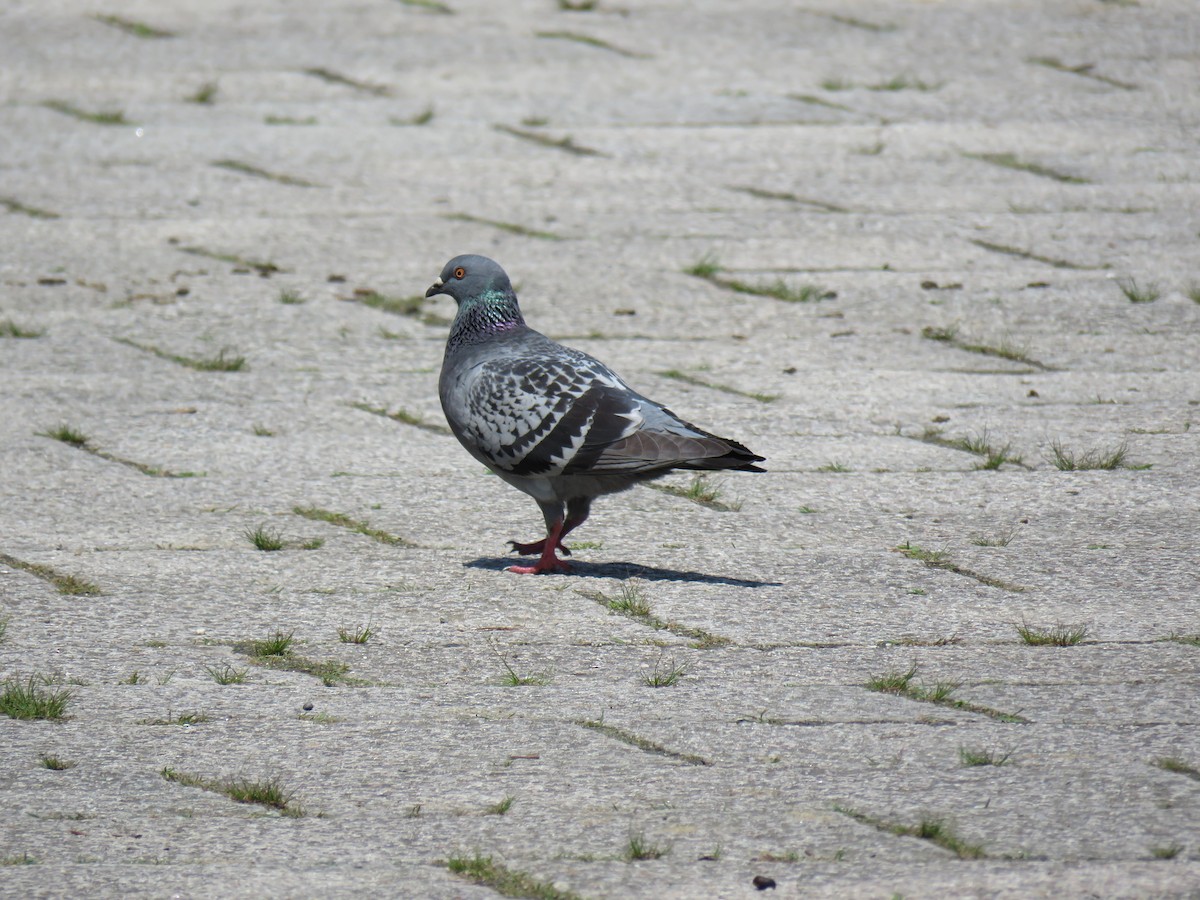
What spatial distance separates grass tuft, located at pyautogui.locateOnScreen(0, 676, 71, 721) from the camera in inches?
156

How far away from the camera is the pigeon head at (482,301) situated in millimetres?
5617

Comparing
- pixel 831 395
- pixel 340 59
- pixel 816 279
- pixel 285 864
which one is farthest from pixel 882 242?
pixel 285 864

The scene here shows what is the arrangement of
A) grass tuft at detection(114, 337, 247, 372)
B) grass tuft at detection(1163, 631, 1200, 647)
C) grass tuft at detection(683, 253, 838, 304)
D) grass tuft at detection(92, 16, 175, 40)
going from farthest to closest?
grass tuft at detection(92, 16, 175, 40) → grass tuft at detection(683, 253, 838, 304) → grass tuft at detection(114, 337, 247, 372) → grass tuft at detection(1163, 631, 1200, 647)

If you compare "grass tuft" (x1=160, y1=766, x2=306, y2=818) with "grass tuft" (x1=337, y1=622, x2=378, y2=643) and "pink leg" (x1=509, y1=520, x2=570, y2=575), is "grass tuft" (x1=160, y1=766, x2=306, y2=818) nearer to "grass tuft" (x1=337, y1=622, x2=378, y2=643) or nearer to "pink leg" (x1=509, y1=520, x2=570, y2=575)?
"grass tuft" (x1=337, y1=622, x2=378, y2=643)

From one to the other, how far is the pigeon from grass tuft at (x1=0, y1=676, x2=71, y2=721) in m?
1.50

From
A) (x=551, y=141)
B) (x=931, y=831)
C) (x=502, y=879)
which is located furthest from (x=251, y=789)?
(x=551, y=141)

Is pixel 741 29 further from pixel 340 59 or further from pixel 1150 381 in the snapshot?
pixel 1150 381

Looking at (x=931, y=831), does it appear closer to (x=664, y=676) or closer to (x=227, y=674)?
(x=664, y=676)

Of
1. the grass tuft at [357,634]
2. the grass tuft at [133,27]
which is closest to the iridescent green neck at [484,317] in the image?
the grass tuft at [357,634]

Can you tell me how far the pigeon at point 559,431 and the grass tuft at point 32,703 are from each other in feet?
4.93

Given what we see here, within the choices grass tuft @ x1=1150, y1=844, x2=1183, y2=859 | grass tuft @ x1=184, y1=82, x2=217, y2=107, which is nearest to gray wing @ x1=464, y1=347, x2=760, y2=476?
grass tuft @ x1=1150, y1=844, x2=1183, y2=859

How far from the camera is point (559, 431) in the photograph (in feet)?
16.8

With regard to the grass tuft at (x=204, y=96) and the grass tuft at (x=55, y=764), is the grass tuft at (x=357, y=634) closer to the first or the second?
the grass tuft at (x=55, y=764)

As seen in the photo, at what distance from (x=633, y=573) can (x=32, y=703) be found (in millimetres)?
1819
